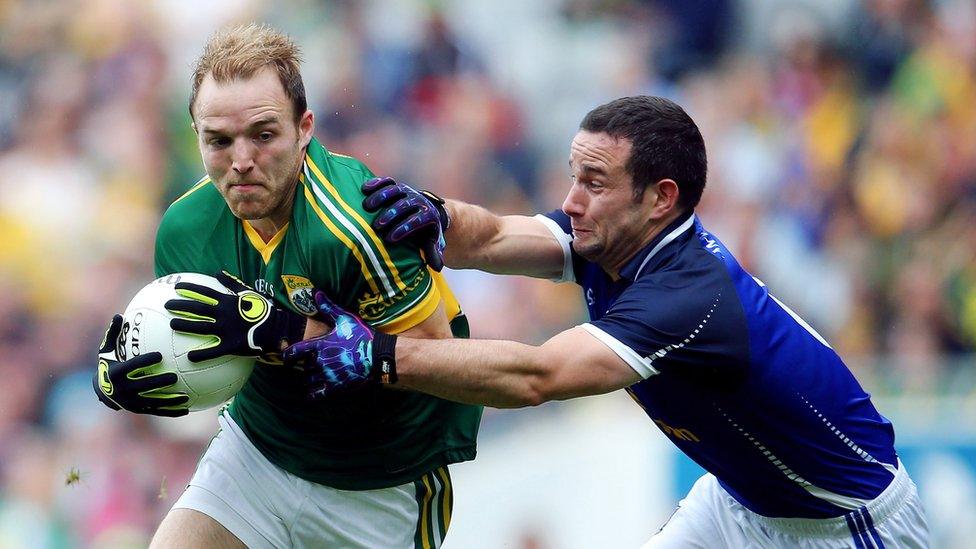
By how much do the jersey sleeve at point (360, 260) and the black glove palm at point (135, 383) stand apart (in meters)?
0.57

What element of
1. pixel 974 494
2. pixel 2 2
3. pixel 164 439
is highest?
pixel 2 2

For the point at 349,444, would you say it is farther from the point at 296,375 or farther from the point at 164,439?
the point at 164,439

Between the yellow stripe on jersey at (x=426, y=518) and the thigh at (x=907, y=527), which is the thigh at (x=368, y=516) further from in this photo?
the thigh at (x=907, y=527)

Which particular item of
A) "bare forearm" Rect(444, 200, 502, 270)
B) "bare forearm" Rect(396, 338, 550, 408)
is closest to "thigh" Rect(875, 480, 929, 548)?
"bare forearm" Rect(396, 338, 550, 408)

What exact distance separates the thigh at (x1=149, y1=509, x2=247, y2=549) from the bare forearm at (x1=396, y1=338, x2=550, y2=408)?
2.93 feet

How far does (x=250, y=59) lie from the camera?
402 centimetres

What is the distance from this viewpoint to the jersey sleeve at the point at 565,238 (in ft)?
16.7

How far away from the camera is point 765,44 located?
1052 centimetres

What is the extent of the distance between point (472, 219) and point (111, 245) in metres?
4.55

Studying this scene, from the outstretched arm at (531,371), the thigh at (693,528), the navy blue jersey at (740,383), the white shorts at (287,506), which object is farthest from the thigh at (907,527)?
the white shorts at (287,506)

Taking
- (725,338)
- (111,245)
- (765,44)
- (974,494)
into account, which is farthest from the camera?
(765,44)

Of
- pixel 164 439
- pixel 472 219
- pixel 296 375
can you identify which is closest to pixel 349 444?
pixel 296 375

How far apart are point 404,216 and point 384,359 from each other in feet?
1.47

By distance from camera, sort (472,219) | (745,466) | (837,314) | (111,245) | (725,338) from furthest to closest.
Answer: (837,314)
(111,245)
(472,219)
(745,466)
(725,338)
